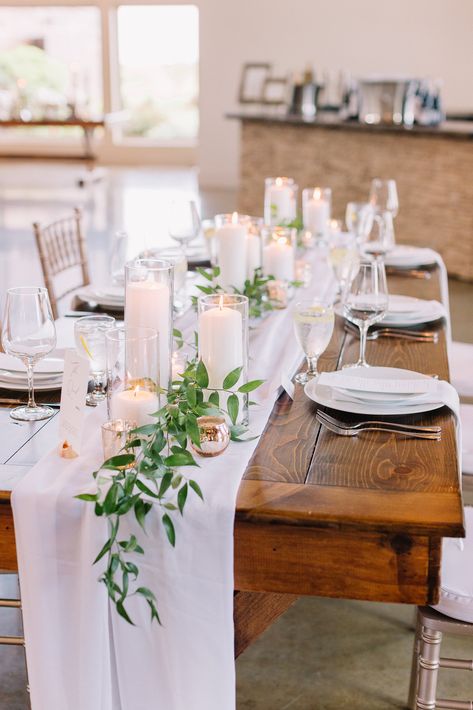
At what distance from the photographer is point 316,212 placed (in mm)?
3295

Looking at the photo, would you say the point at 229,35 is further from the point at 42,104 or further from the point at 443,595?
the point at 443,595

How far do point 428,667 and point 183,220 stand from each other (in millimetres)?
1529

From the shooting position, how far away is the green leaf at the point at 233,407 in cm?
144

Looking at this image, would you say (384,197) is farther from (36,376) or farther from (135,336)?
(135,336)

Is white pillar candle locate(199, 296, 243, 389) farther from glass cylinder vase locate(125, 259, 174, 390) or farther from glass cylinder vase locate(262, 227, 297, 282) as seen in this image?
glass cylinder vase locate(262, 227, 297, 282)

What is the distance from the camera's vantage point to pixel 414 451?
1.48 meters

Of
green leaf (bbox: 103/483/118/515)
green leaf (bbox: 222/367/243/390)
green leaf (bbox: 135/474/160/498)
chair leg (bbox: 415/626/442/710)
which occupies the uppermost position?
green leaf (bbox: 222/367/243/390)

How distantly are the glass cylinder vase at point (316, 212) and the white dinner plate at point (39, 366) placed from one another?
1598 millimetres

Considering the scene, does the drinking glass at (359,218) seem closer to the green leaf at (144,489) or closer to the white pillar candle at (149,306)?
the white pillar candle at (149,306)

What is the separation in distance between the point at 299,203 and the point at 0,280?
2875mm

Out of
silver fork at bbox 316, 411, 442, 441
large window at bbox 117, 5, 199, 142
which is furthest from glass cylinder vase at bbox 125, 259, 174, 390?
large window at bbox 117, 5, 199, 142

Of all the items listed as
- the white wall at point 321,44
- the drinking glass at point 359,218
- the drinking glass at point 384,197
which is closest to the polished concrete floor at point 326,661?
the drinking glass at point 359,218

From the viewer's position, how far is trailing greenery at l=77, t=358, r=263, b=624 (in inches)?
47.3

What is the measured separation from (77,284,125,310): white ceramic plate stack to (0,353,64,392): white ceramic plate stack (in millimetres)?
571
